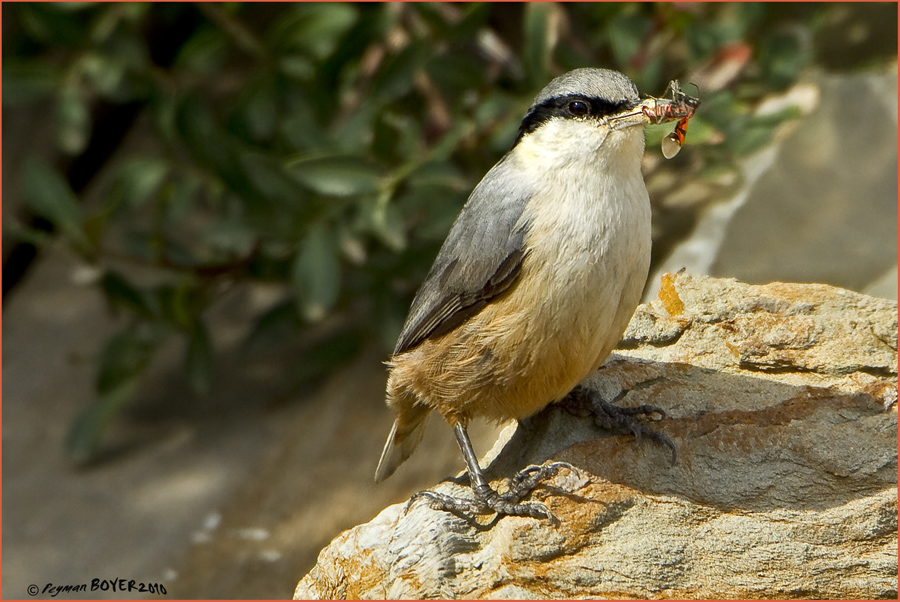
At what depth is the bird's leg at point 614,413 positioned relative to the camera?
3213 millimetres

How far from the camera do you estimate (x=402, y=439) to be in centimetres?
368

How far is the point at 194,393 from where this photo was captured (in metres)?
6.09

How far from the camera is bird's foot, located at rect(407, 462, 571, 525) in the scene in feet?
10.0

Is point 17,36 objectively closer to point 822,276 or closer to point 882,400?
point 822,276

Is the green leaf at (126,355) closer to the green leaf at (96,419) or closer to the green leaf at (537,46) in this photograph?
the green leaf at (96,419)

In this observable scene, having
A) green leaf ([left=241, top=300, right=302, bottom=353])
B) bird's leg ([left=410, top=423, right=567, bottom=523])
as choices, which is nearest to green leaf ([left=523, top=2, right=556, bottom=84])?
green leaf ([left=241, top=300, right=302, bottom=353])

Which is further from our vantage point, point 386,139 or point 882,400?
point 386,139

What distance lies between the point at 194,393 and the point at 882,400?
13.7 feet

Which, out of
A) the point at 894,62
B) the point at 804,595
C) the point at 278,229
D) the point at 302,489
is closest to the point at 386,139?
the point at 278,229

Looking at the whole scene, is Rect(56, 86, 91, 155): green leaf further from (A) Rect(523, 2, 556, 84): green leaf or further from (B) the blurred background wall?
(A) Rect(523, 2, 556, 84): green leaf

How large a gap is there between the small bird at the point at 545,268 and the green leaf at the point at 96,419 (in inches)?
111

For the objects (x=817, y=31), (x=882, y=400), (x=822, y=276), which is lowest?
(x=882, y=400)

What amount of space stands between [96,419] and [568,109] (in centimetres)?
366

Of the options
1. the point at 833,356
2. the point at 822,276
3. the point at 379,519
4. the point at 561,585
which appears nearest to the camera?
the point at 561,585
